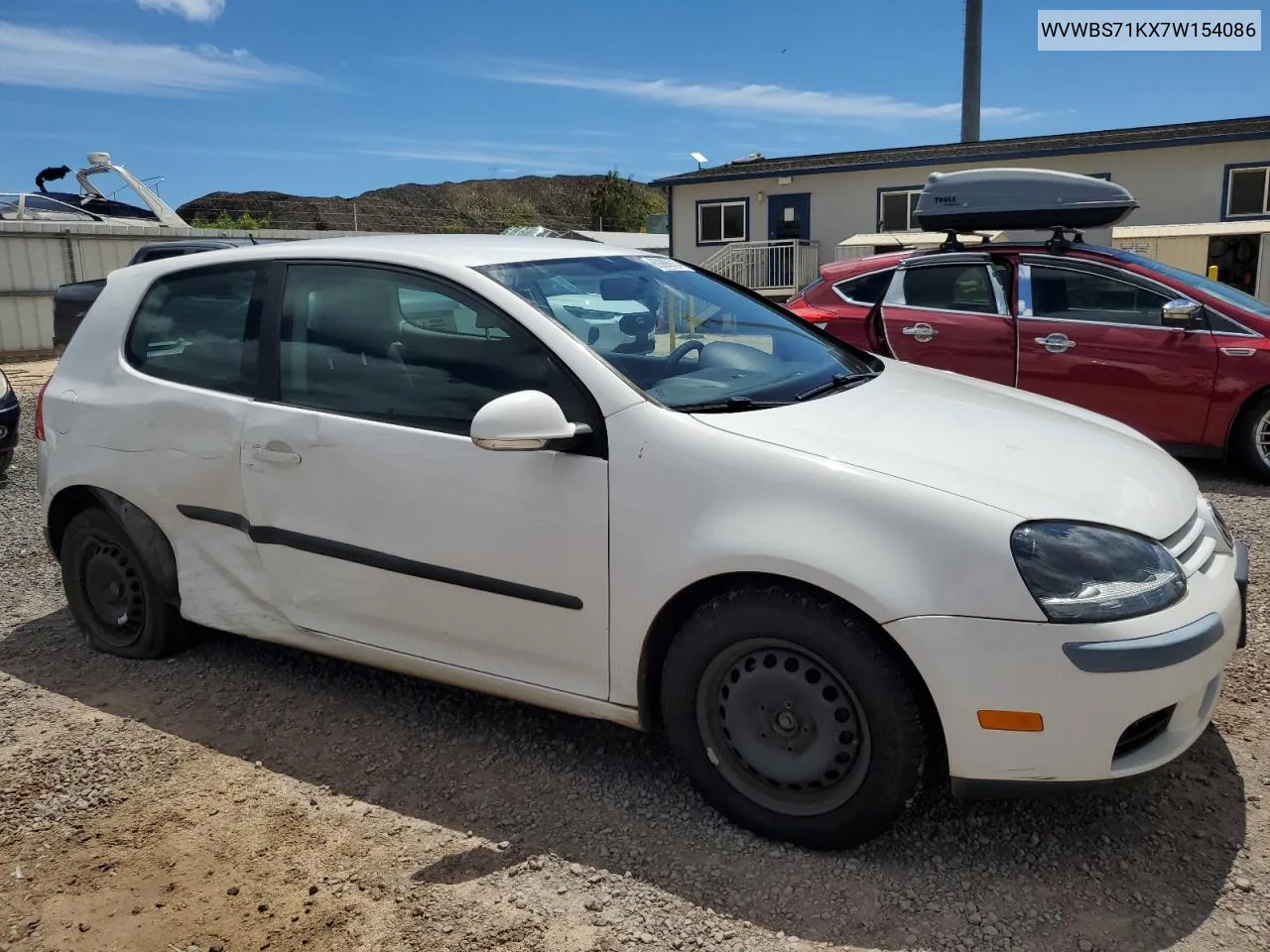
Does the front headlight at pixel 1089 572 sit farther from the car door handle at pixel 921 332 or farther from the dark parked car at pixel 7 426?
the dark parked car at pixel 7 426

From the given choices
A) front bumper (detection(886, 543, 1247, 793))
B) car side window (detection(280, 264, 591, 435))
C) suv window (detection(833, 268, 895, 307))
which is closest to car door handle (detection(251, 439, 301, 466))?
→ car side window (detection(280, 264, 591, 435))

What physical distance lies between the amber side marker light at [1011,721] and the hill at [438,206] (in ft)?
133

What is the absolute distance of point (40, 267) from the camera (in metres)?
16.6

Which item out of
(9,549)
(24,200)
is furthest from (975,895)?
(24,200)

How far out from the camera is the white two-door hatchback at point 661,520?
2350mm

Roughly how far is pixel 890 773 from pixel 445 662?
1370 millimetres

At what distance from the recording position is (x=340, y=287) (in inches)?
131

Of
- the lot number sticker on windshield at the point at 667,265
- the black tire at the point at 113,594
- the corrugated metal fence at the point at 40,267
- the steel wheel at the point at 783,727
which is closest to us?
the steel wheel at the point at 783,727

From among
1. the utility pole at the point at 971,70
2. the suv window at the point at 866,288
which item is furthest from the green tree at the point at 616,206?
the suv window at the point at 866,288

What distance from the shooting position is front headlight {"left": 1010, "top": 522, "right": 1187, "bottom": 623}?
90.2 inches

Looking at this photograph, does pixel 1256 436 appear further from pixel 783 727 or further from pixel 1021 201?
pixel 783 727

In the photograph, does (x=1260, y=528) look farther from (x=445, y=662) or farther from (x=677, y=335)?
(x=445, y=662)

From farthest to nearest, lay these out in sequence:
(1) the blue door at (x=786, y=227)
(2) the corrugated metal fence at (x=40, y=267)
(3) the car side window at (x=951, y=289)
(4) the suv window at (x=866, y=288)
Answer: (1) the blue door at (x=786, y=227)
(2) the corrugated metal fence at (x=40, y=267)
(4) the suv window at (x=866, y=288)
(3) the car side window at (x=951, y=289)

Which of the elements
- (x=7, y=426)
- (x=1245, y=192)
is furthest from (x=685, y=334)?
Result: (x=1245, y=192)
